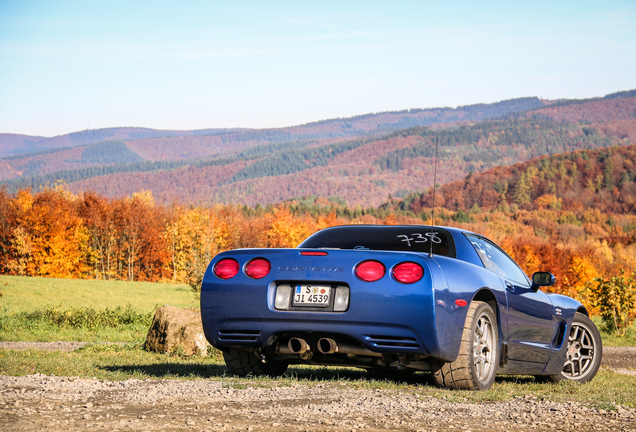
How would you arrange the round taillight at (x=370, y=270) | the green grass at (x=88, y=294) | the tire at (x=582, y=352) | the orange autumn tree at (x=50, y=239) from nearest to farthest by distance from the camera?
1. the round taillight at (x=370, y=270)
2. the tire at (x=582, y=352)
3. the green grass at (x=88, y=294)
4. the orange autumn tree at (x=50, y=239)

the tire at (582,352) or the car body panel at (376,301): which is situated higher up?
the car body panel at (376,301)

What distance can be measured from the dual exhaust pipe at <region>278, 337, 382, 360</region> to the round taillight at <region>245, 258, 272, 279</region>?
2.02 ft

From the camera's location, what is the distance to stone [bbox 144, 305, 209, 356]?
1208 cm

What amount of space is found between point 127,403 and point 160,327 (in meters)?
7.68

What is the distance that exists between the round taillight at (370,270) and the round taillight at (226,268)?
1.14 m

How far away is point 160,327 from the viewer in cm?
1253

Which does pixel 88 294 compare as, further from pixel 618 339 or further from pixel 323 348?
pixel 323 348

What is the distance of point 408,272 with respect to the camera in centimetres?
575

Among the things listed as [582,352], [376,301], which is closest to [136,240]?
[582,352]

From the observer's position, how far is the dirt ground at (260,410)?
14.1ft

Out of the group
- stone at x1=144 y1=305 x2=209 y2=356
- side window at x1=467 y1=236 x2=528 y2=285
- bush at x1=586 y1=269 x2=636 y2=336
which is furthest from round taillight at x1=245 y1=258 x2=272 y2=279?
bush at x1=586 y1=269 x2=636 y2=336

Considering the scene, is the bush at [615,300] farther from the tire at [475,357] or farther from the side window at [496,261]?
the tire at [475,357]

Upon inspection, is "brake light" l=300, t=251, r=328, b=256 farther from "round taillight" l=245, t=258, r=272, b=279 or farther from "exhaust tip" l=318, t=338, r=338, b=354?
"exhaust tip" l=318, t=338, r=338, b=354

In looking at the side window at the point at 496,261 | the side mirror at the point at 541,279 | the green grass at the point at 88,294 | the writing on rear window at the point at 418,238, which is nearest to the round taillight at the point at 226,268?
the writing on rear window at the point at 418,238
